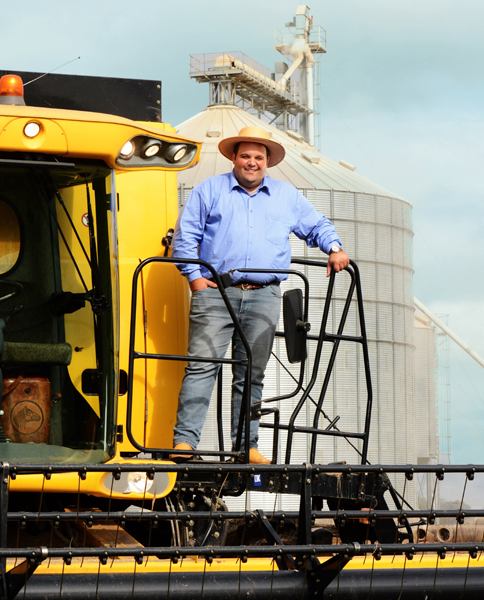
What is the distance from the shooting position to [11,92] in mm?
4707

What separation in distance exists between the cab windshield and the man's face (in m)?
1.08

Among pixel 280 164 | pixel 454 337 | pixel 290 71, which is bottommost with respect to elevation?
pixel 454 337

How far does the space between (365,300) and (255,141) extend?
1956 centimetres

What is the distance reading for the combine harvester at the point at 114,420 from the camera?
144 inches

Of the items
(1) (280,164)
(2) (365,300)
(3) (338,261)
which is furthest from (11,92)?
(1) (280,164)

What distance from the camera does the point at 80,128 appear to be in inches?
176

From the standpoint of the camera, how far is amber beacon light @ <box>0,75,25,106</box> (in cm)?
468

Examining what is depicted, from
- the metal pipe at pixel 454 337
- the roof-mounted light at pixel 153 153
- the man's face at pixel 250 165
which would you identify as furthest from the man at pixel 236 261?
the metal pipe at pixel 454 337

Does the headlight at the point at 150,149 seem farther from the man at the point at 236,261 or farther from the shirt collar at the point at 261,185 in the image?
the shirt collar at the point at 261,185

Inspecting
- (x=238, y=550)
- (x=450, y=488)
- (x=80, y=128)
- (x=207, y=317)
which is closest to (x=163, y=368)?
(x=207, y=317)

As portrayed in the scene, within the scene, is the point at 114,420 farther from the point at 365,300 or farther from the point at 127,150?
the point at 365,300

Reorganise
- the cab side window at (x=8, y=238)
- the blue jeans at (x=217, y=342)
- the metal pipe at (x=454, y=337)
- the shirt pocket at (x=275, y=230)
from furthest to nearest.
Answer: the metal pipe at (x=454, y=337)
the shirt pocket at (x=275, y=230)
the blue jeans at (x=217, y=342)
the cab side window at (x=8, y=238)

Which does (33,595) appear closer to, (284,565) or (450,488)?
(284,565)

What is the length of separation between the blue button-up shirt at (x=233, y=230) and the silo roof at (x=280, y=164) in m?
18.0
